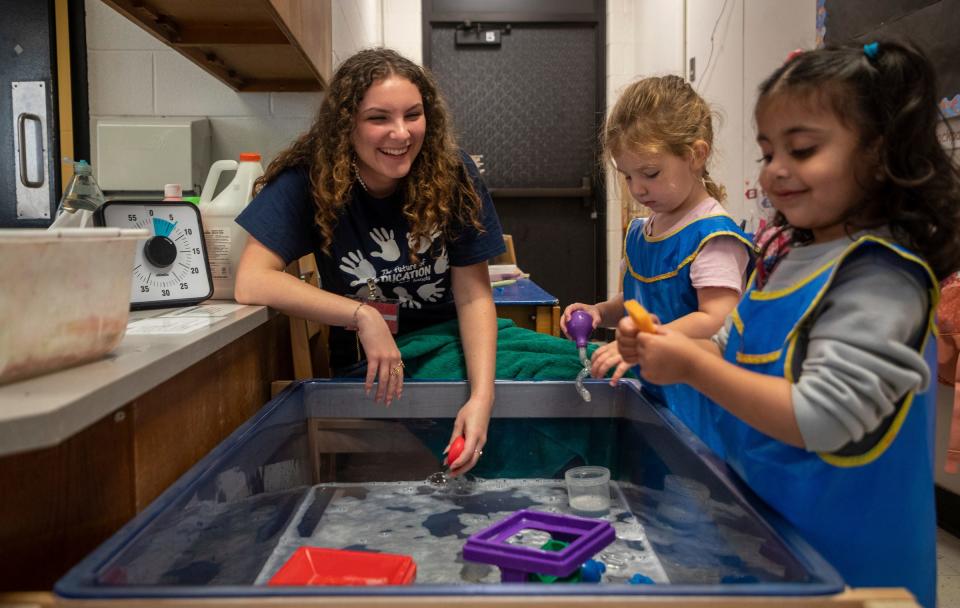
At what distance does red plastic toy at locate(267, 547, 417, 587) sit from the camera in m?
0.77

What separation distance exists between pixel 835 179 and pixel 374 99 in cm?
82

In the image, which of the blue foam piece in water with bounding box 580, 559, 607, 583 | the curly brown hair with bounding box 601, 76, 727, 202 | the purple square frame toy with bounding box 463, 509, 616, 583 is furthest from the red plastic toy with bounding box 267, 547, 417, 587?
the curly brown hair with bounding box 601, 76, 727, 202

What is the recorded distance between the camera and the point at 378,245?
1406 mm

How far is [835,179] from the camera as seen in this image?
0.72 meters

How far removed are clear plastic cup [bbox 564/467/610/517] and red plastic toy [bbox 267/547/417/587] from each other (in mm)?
308

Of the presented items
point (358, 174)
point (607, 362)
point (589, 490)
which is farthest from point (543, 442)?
point (358, 174)

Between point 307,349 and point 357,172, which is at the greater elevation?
point 357,172

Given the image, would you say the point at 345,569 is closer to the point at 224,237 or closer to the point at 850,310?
the point at 850,310

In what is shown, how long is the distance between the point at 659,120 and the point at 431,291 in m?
0.52

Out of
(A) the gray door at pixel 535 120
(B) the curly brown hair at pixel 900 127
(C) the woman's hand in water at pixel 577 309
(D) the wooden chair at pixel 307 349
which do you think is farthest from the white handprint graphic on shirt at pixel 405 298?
(A) the gray door at pixel 535 120

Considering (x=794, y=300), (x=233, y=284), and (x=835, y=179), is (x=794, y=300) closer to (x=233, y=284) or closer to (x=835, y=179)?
(x=835, y=179)

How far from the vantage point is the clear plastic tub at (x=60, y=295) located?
1.88 feet

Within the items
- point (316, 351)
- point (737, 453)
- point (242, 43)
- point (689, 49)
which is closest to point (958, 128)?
point (737, 453)

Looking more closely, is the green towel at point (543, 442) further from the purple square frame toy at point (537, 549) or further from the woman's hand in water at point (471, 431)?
the purple square frame toy at point (537, 549)
